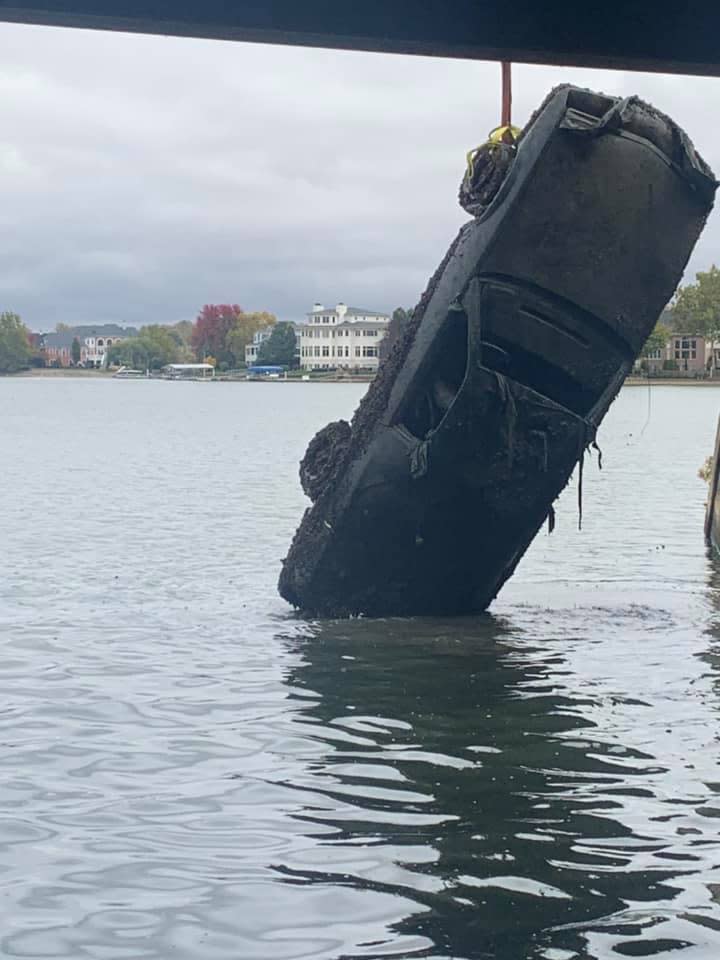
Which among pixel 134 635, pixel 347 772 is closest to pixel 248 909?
pixel 347 772

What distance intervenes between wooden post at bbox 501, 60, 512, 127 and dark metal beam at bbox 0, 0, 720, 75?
3392mm

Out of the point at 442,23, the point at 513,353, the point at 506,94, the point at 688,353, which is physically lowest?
the point at 513,353

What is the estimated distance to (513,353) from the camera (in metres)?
12.3

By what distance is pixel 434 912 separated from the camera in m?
6.80

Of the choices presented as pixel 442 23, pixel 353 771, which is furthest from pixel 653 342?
pixel 442 23

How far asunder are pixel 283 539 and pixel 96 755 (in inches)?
586

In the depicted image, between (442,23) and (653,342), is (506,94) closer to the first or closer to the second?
(442,23)

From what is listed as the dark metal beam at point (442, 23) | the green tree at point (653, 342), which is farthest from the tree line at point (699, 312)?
the dark metal beam at point (442, 23)

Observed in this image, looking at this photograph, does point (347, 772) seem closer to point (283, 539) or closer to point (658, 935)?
point (658, 935)

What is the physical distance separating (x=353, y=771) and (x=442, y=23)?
15.9ft

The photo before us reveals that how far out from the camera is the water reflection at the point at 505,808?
6688mm

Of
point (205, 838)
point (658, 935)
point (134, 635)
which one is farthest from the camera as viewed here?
point (134, 635)

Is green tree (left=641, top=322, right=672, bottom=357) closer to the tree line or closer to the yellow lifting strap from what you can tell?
the yellow lifting strap

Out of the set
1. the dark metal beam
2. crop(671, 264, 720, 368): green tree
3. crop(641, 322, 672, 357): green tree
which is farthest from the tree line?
the dark metal beam
